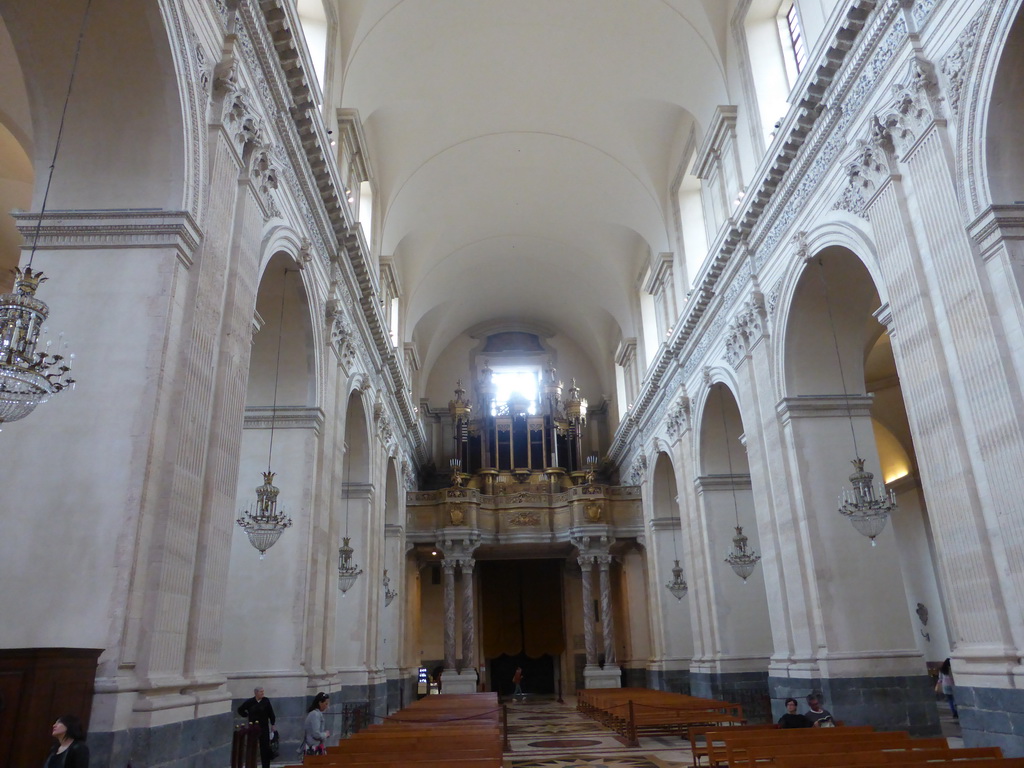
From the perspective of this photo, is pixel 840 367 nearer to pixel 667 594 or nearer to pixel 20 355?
pixel 667 594

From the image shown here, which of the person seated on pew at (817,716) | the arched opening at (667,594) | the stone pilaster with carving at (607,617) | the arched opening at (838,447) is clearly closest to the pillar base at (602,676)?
the stone pilaster with carving at (607,617)

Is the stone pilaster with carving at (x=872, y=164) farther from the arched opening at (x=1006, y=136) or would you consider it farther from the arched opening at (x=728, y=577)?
the arched opening at (x=728, y=577)

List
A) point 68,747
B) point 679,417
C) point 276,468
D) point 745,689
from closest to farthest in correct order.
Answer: point 68,747, point 276,468, point 745,689, point 679,417

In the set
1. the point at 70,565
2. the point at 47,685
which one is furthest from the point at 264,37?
the point at 47,685

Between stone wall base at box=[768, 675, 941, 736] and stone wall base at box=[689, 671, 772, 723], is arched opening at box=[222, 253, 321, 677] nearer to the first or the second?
stone wall base at box=[768, 675, 941, 736]

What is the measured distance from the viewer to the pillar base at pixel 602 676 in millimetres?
23516

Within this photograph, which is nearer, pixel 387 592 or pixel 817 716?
pixel 817 716

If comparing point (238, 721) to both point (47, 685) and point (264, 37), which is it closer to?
point (47, 685)

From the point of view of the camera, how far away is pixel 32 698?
504 cm

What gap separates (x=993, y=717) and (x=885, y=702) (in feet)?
13.3

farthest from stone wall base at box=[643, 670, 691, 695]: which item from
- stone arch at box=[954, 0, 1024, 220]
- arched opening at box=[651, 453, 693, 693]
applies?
stone arch at box=[954, 0, 1024, 220]

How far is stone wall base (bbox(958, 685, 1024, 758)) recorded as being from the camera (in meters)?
6.81

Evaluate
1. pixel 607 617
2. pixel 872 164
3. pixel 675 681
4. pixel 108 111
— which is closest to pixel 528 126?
pixel 872 164

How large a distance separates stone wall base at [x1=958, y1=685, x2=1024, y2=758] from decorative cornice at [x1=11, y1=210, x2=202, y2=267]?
817cm
